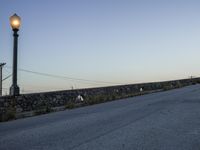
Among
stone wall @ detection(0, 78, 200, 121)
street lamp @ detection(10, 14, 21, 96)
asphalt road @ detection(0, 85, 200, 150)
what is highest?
street lamp @ detection(10, 14, 21, 96)

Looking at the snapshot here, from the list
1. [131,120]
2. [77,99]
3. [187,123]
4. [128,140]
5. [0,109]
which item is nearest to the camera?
[128,140]

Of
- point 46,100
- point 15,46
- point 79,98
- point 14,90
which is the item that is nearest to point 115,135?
point 14,90

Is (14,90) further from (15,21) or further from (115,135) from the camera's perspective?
(115,135)

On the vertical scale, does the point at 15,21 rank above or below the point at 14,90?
above

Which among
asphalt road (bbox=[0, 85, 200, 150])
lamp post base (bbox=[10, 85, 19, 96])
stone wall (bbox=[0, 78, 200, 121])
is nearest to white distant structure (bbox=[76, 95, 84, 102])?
stone wall (bbox=[0, 78, 200, 121])

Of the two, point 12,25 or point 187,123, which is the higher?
point 12,25

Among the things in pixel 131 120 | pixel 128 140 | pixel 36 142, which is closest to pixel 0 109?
pixel 131 120

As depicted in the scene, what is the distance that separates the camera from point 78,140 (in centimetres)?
677

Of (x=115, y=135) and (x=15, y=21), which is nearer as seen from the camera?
(x=115, y=135)

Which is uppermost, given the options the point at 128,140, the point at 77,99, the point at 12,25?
the point at 12,25

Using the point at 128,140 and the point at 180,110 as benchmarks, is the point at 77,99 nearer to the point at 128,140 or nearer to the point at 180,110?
the point at 180,110

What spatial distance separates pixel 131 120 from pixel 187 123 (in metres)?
1.43

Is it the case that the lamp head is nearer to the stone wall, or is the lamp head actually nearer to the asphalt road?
the stone wall

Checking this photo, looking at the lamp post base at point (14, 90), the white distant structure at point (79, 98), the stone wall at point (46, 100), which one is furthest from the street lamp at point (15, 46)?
the white distant structure at point (79, 98)
